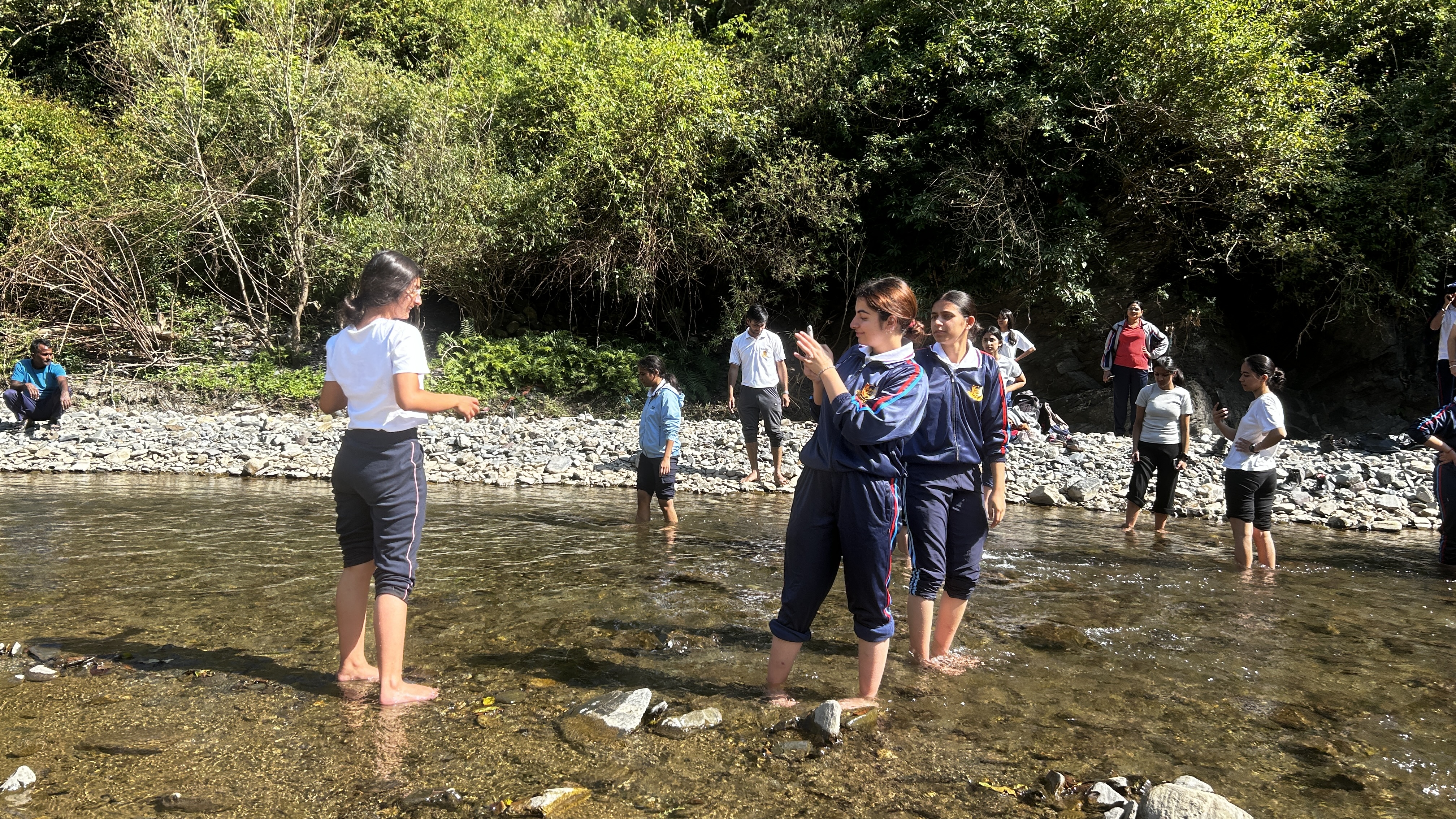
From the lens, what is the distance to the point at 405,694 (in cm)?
366

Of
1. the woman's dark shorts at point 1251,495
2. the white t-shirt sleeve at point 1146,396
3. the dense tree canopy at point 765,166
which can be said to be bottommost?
the woman's dark shorts at point 1251,495

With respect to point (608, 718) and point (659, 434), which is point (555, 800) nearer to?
point (608, 718)

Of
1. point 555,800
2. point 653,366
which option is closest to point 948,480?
point 555,800

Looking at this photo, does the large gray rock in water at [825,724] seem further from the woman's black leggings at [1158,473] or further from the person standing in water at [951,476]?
the woman's black leggings at [1158,473]

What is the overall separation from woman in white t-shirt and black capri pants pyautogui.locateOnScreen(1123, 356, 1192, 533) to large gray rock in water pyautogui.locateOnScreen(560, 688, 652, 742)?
6103 millimetres

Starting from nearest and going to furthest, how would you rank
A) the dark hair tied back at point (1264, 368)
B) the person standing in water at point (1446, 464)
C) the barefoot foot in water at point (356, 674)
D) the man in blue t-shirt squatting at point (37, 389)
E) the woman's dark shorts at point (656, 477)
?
the barefoot foot in water at point (356, 674)
the person standing in water at point (1446, 464)
the dark hair tied back at point (1264, 368)
the woman's dark shorts at point (656, 477)
the man in blue t-shirt squatting at point (37, 389)

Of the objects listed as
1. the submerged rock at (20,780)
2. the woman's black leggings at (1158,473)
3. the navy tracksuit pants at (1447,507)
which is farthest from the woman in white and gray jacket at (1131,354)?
the submerged rock at (20,780)

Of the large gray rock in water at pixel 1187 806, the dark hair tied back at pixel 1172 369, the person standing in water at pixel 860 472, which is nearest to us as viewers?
the large gray rock in water at pixel 1187 806

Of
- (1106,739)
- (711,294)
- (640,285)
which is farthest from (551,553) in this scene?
(711,294)

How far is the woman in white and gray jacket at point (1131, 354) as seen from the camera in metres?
10.6

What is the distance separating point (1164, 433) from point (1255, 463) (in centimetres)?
143

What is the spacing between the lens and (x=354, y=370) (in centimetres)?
353

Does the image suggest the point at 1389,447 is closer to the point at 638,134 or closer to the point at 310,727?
the point at 638,134

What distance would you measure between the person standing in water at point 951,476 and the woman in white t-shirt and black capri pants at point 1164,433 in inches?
171
